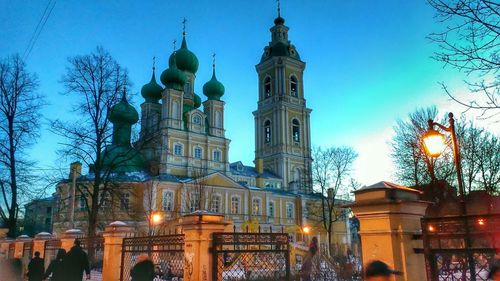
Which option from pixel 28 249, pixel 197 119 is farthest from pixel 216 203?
pixel 28 249

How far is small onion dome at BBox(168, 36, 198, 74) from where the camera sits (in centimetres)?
5725

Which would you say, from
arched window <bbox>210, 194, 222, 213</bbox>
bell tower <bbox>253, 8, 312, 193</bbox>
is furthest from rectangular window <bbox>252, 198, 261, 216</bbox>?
bell tower <bbox>253, 8, 312, 193</bbox>

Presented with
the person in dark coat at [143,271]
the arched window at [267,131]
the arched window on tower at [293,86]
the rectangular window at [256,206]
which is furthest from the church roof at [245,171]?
the person in dark coat at [143,271]

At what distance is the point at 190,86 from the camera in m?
58.2

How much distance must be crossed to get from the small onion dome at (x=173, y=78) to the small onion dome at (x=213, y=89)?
5268 mm

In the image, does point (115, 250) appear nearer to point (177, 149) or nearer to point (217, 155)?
point (177, 149)

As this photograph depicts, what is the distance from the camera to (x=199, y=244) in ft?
24.9

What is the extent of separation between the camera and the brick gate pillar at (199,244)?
7500mm

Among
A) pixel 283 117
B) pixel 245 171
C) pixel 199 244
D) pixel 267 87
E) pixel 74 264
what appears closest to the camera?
pixel 199 244

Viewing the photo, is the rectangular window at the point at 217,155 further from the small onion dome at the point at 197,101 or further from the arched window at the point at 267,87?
the arched window at the point at 267,87

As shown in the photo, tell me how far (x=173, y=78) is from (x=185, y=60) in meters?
5.12

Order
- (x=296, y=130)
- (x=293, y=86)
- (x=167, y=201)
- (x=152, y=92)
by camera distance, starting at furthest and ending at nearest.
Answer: (x=293, y=86)
(x=296, y=130)
(x=152, y=92)
(x=167, y=201)

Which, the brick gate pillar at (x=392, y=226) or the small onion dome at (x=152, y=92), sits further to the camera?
the small onion dome at (x=152, y=92)

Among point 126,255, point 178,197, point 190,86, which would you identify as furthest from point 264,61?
point 126,255
